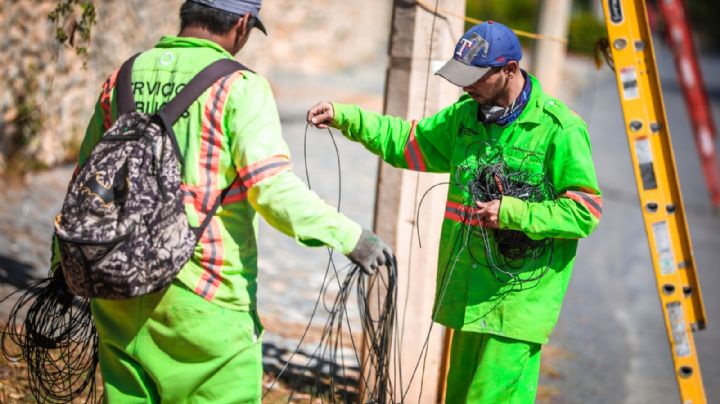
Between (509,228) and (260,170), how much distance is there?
39.2 inches

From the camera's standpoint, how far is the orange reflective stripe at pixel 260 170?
288 centimetres

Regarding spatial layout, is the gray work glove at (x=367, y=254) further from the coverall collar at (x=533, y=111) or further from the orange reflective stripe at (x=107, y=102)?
the orange reflective stripe at (x=107, y=102)

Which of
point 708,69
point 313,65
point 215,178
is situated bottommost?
point 215,178

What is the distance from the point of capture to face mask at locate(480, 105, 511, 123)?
3.50 metres

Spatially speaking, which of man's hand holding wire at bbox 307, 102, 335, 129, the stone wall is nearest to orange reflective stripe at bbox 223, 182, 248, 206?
man's hand holding wire at bbox 307, 102, 335, 129

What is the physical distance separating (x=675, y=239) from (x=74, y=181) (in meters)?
2.67

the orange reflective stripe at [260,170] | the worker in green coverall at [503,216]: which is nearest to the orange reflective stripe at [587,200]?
the worker in green coverall at [503,216]

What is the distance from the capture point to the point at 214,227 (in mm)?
3002

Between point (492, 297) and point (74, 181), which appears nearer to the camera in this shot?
point (74, 181)

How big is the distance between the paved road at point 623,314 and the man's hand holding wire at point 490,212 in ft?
9.58

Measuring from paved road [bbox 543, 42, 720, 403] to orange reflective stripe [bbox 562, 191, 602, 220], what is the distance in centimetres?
291

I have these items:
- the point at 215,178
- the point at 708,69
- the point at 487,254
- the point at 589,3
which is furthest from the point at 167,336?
the point at 589,3

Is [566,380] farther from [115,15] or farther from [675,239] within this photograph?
[115,15]

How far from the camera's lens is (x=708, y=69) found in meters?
43.4
